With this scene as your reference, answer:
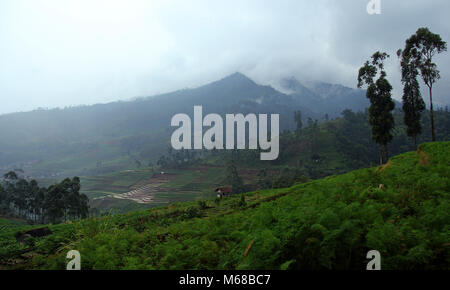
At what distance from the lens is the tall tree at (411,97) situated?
25.3 metres

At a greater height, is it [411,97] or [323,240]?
[411,97]

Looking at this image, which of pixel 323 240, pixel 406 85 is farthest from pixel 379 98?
pixel 323 240

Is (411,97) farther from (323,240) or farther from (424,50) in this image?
(323,240)

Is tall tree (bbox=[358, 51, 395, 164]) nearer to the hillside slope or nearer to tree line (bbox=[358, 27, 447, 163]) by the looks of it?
tree line (bbox=[358, 27, 447, 163])

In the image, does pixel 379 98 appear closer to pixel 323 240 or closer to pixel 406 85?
pixel 406 85

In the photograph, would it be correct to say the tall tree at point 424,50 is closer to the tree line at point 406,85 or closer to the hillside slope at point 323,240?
the tree line at point 406,85

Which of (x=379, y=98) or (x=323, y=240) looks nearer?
(x=323, y=240)

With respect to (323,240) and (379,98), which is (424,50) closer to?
(379,98)

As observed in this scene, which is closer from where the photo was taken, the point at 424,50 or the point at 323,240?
the point at 323,240

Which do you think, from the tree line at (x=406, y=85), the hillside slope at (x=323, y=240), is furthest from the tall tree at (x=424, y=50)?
the hillside slope at (x=323, y=240)

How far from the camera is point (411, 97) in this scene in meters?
26.5

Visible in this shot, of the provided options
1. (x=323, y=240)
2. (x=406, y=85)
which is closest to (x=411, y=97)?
(x=406, y=85)

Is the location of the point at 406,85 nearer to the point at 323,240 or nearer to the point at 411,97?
the point at 411,97
